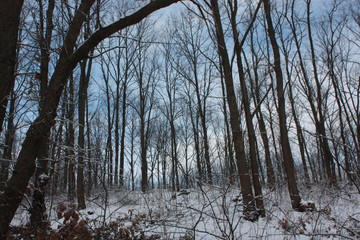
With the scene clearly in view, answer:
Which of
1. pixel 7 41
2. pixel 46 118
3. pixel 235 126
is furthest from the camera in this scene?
pixel 235 126

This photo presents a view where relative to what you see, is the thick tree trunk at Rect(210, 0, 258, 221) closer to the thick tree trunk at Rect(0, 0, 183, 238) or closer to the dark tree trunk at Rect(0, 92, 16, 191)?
the thick tree trunk at Rect(0, 0, 183, 238)

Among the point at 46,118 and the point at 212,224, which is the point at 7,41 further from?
the point at 212,224

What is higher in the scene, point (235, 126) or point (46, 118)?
point (235, 126)

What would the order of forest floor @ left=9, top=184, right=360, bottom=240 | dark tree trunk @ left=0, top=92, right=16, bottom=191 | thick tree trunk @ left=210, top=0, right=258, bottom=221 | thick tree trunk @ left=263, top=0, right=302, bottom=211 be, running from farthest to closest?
thick tree trunk @ left=263, top=0, right=302, bottom=211 → thick tree trunk @ left=210, top=0, right=258, bottom=221 → dark tree trunk @ left=0, top=92, right=16, bottom=191 → forest floor @ left=9, top=184, right=360, bottom=240

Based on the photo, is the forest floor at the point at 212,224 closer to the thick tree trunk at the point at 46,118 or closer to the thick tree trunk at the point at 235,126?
the thick tree trunk at the point at 235,126

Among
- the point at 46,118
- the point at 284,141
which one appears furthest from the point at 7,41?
the point at 284,141

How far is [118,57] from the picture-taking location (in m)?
15.4

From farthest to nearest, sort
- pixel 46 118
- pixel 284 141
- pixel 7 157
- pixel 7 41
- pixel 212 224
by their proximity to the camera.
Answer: pixel 284 141 < pixel 7 157 < pixel 212 224 < pixel 46 118 < pixel 7 41

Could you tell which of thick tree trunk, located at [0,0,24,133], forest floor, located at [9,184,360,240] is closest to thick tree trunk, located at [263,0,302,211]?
forest floor, located at [9,184,360,240]

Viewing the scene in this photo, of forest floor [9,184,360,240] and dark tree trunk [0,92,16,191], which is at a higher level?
dark tree trunk [0,92,16,191]

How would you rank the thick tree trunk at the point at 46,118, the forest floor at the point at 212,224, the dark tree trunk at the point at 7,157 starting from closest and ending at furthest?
the thick tree trunk at the point at 46,118 < the forest floor at the point at 212,224 < the dark tree trunk at the point at 7,157

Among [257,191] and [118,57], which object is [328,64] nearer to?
[257,191]

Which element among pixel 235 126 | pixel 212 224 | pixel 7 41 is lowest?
pixel 212 224

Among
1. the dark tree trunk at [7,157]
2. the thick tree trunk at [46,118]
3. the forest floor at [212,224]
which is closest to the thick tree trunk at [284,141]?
the forest floor at [212,224]
